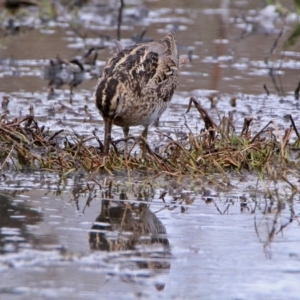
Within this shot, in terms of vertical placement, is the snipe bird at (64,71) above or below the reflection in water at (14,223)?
below

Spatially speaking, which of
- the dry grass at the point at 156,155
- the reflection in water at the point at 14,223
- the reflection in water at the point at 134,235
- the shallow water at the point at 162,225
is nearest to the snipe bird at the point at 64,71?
the shallow water at the point at 162,225

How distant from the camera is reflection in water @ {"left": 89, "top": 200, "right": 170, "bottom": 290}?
17.7ft

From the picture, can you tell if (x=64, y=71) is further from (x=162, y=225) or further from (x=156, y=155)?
(x=162, y=225)

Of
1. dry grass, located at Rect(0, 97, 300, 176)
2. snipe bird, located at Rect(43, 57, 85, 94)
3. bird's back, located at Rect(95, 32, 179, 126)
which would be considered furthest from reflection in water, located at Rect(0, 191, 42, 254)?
snipe bird, located at Rect(43, 57, 85, 94)

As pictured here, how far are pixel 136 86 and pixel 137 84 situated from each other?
38mm

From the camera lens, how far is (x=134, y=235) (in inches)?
230

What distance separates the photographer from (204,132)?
7.69 meters

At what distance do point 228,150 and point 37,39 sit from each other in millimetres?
7308

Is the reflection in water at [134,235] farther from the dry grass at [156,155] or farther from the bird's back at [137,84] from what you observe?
the bird's back at [137,84]

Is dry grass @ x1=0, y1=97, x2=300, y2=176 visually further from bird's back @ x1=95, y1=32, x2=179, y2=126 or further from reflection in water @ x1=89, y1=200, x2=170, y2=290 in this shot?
reflection in water @ x1=89, y1=200, x2=170, y2=290

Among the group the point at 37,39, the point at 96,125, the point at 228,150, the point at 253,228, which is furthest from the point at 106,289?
the point at 37,39

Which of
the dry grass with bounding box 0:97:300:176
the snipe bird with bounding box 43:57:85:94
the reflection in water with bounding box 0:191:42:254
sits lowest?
the snipe bird with bounding box 43:57:85:94

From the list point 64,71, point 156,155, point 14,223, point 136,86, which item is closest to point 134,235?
point 14,223

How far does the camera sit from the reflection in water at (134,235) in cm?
540
